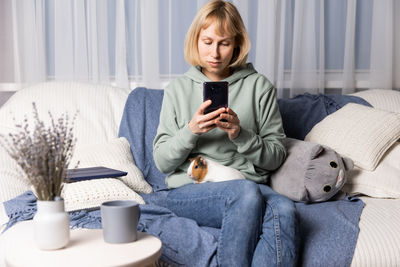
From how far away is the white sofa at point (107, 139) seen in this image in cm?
150

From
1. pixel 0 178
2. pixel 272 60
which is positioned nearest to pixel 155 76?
pixel 272 60

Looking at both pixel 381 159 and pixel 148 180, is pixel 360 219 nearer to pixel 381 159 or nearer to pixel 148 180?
pixel 381 159

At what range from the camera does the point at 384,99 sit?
7.61 feet

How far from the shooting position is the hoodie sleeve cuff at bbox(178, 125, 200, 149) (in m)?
1.62

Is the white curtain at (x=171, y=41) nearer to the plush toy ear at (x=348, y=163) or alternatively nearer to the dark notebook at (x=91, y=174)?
the plush toy ear at (x=348, y=163)

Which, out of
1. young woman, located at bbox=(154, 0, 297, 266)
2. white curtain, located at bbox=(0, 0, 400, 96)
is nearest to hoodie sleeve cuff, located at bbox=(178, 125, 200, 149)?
young woman, located at bbox=(154, 0, 297, 266)

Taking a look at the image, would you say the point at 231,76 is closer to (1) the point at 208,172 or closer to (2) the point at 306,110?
(1) the point at 208,172

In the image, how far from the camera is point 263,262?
1345mm

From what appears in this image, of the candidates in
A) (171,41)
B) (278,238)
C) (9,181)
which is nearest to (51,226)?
(278,238)

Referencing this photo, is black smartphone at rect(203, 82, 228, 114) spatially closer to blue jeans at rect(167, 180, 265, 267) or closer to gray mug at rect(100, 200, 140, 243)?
blue jeans at rect(167, 180, 265, 267)

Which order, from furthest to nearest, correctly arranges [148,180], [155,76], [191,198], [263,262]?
[155,76] → [148,180] → [191,198] → [263,262]

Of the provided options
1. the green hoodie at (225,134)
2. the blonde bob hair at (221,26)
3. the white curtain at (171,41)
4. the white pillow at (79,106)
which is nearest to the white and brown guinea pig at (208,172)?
the green hoodie at (225,134)

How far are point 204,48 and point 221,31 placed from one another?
0.08 metres

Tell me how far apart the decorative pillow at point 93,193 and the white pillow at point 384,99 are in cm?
121
